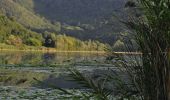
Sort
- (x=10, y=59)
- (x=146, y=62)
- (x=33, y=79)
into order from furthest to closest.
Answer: (x=10, y=59) → (x=33, y=79) → (x=146, y=62)

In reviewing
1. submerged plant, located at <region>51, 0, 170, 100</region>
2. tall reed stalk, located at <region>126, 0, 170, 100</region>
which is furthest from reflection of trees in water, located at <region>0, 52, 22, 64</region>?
tall reed stalk, located at <region>126, 0, 170, 100</region>

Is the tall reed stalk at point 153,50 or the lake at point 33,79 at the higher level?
→ the tall reed stalk at point 153,50

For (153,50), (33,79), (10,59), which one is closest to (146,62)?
(153,50)

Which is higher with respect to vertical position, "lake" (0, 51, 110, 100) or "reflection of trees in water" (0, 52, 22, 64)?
"reflection of trees in water" (0, 52, 22, 64)

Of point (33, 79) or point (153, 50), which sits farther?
point (33, 79)

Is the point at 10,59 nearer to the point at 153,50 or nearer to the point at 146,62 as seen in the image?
the point at 146,62

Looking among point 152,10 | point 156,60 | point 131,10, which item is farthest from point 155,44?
point 131,10

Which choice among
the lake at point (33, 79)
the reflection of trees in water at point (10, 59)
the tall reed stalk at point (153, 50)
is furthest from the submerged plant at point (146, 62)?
the reflection of trees in water at point (10, 59)

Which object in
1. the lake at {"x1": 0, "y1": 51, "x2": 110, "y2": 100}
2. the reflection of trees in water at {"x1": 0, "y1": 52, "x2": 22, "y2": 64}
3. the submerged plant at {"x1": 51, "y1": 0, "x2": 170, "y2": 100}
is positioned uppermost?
the submerged plant at {"x1": 51, "y1": 0, "x2": 170, "y2": 100}

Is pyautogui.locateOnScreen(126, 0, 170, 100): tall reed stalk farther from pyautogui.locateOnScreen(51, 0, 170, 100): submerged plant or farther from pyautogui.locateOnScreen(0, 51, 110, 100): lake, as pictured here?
pyautogui.locateOnScreen(0, 51, 110, 100): lake

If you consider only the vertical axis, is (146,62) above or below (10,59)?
above

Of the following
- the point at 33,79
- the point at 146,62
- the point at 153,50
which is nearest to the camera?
the point at 153,50

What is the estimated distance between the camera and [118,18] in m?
9.23

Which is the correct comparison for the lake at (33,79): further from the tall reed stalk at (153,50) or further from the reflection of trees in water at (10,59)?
the reflection of trees in water at (10,59)
